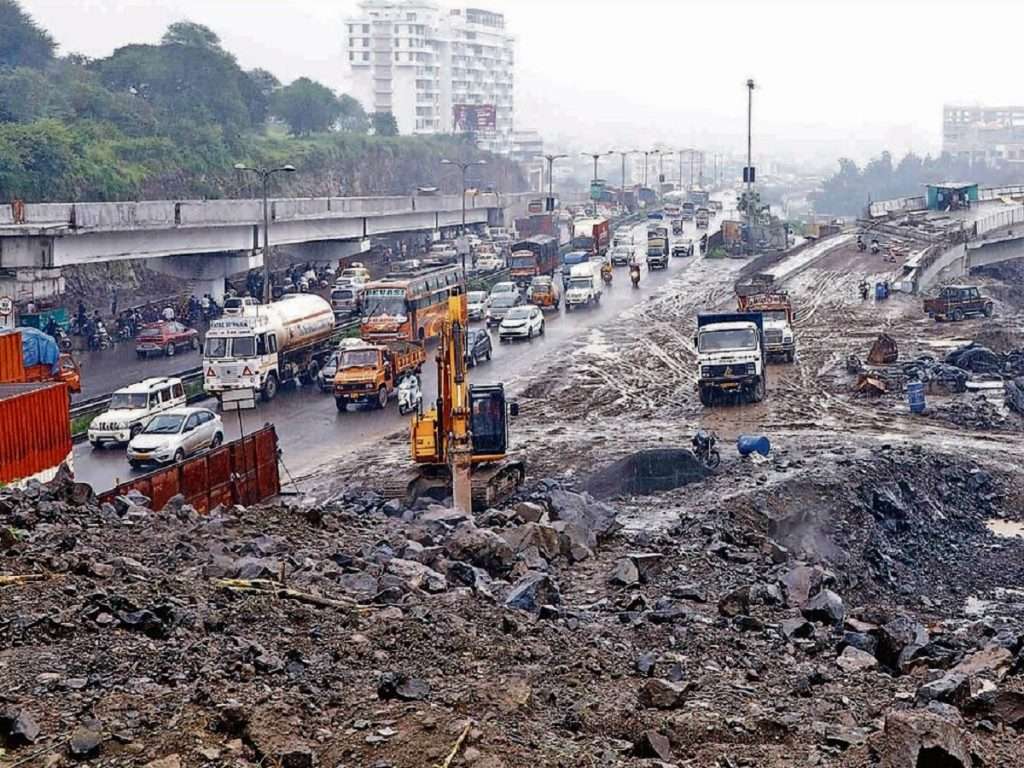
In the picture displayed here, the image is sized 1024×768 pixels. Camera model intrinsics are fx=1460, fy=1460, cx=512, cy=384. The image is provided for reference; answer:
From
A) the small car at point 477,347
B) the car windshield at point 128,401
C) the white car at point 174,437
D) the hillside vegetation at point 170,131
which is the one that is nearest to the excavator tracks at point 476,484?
the white car at point 174,437

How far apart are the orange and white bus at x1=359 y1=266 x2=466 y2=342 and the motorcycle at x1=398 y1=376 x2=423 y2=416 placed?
585 centimetres

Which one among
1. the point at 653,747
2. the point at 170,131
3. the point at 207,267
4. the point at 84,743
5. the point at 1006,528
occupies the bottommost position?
the point at 1006,528

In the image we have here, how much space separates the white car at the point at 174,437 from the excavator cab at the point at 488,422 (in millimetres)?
7269

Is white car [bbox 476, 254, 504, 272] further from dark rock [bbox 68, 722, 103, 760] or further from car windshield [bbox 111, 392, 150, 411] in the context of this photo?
dark rock [bbox 68, 722, 103, 760]

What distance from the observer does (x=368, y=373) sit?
36656 mm

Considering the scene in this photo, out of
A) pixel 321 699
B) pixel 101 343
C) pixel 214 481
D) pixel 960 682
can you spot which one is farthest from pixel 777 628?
pixel 101 343

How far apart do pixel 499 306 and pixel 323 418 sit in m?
19.3

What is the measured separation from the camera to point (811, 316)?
54969 mm

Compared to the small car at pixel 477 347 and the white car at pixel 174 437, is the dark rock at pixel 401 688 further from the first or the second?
the small car at pixel 477 347

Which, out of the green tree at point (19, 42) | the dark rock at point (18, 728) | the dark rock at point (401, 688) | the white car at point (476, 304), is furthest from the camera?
the green tree at point (19, 42)

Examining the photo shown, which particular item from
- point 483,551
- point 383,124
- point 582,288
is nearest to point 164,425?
point 483,551

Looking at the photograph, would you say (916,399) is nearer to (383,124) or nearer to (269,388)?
(269,388)

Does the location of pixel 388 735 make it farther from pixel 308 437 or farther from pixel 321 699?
pixel 308 437

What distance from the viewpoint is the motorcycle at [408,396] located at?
118ft
